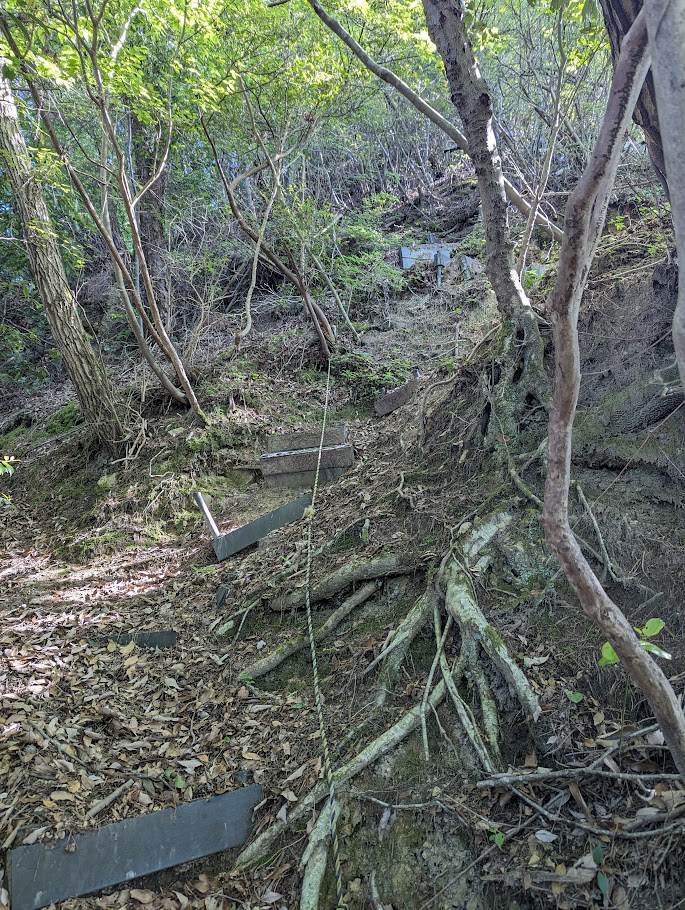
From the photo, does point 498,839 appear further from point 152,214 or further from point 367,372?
point 152,214

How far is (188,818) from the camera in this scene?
309 cm

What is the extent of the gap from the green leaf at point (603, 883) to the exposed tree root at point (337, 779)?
3.44ft

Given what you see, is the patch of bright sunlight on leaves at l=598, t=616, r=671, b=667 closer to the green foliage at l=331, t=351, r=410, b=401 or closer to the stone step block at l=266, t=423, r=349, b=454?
the stone step block at l=266, t=423, r=349, b=454

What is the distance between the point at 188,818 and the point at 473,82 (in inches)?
195

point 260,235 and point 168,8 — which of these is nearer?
point 168,8

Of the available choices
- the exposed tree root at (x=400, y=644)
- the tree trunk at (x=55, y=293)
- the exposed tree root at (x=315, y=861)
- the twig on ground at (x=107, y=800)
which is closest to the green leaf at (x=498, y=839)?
the exposed tree root at (x=315, y=861)

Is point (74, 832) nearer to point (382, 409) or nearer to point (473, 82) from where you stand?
point (473, 82)

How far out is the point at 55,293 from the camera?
7.45m

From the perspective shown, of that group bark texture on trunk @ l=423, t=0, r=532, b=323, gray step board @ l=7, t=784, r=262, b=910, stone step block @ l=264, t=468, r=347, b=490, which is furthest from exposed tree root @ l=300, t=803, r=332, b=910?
stone step block @ l=264, t=468, r=347, b=490

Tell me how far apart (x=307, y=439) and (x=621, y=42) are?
211 inches

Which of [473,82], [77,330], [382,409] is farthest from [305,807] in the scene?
[77,330]

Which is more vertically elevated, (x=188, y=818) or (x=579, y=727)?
(x=579, y=727)

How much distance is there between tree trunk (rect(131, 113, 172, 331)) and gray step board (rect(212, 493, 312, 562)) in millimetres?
5185

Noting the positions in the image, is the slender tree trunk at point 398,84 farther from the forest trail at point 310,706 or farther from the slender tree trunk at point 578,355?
the slender tree trunk at point 578,355
